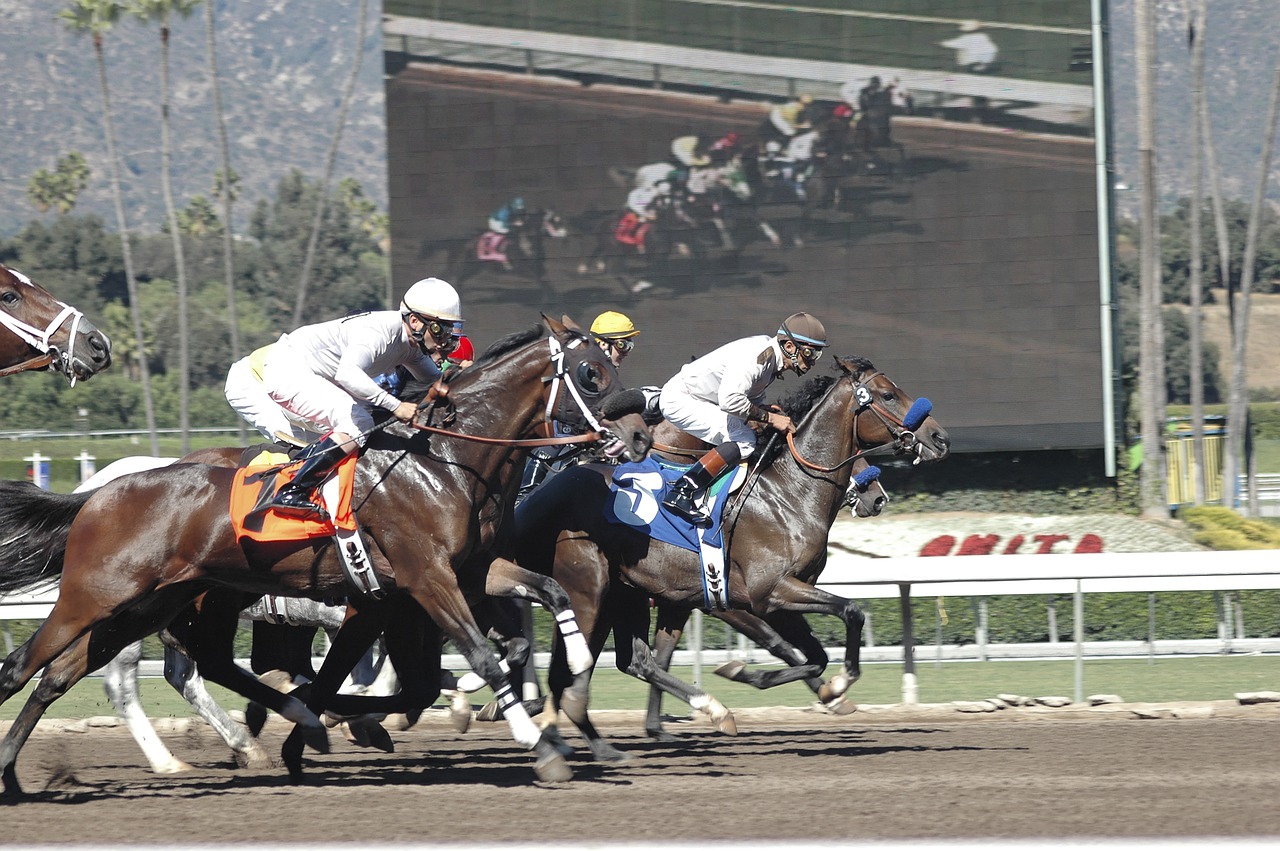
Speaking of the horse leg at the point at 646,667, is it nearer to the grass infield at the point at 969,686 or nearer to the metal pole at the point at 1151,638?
the grass infield at the point at 969,686

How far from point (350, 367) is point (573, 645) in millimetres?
1345

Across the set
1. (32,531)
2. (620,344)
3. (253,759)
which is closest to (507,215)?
(620,344)

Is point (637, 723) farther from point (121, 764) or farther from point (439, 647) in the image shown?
point (121, 764)

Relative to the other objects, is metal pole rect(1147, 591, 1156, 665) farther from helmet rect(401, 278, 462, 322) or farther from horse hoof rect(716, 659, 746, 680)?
helmet rect(401, 278, 462, 322)

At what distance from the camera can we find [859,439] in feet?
24.6

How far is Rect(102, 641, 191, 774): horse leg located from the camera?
6.71 metres

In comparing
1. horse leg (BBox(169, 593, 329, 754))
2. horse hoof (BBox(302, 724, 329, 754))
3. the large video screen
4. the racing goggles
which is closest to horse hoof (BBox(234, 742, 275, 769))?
horse leg (BBox(169, 593, 329, 754))

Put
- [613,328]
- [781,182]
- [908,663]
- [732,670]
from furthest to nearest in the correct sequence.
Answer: [781,182]
[908,663]
[613,328]
[732,670]

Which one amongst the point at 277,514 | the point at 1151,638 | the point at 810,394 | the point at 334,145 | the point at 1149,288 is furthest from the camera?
the point at 334,145

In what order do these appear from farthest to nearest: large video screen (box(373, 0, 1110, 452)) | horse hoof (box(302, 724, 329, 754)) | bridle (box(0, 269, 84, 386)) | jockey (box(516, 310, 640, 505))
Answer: large video screen (box(373, 0, 1110, 452)) < jockey (box(516, 310, 640, 505)) < horse hoof (box(302, 724, 329, 754)) < bridle (box(0, 269, 84, 386))

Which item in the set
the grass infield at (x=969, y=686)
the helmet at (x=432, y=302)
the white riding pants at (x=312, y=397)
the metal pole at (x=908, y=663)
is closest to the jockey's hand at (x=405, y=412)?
the white riding pants at (x=312, y=397)

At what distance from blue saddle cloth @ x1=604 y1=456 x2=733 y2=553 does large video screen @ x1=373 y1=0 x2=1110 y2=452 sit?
9.30m

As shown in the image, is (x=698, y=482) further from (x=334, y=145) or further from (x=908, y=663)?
(x=334, y=145)

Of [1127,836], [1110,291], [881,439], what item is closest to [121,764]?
[881,439]
